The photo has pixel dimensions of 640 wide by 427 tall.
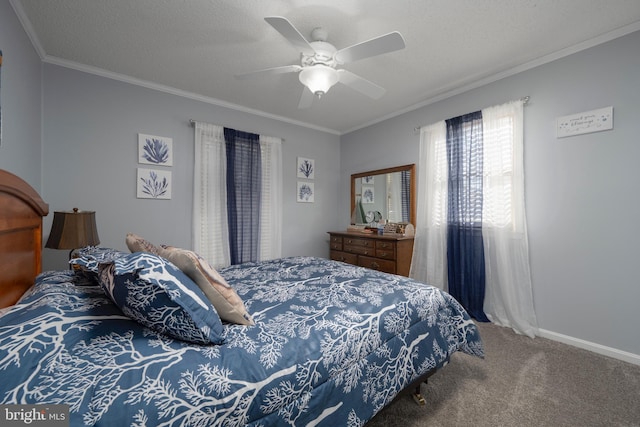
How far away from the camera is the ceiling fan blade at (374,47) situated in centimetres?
157

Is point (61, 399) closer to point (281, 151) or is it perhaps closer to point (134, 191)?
point (134, 191)

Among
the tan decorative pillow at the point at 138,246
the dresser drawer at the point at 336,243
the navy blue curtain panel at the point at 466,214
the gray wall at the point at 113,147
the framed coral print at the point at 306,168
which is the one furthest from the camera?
the framed coral print at the point at 306,168

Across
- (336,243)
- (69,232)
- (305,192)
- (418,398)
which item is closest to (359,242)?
(336,243)

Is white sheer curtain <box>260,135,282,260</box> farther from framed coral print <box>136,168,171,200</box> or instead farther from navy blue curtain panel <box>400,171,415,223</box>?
navy blue curtain panel <box>400,171,415,223</box>

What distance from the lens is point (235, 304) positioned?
1.18 m

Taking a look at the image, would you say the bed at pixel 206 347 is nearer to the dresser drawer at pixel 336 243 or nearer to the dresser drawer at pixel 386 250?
the dresser drawer at pixel 386 250

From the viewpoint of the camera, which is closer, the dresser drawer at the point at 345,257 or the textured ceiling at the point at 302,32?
the textured ceiling at the point at 302,32

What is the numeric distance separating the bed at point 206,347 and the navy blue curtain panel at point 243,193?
178 cm

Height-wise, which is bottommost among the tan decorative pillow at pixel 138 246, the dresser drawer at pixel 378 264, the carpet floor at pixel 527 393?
the carpet floor at pixel 527 393

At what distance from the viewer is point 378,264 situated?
3.30m

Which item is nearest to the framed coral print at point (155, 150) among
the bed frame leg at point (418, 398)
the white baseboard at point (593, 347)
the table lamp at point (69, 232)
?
the table lamp at point (69, 232)

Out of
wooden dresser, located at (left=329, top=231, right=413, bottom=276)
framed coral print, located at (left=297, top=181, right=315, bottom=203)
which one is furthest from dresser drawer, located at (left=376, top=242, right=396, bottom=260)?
framed coral print, located at (left=297, top=181, right=315, bottom=203)

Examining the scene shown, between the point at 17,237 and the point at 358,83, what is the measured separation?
234 centimetres

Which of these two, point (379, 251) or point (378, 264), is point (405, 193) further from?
point (378, 264)
